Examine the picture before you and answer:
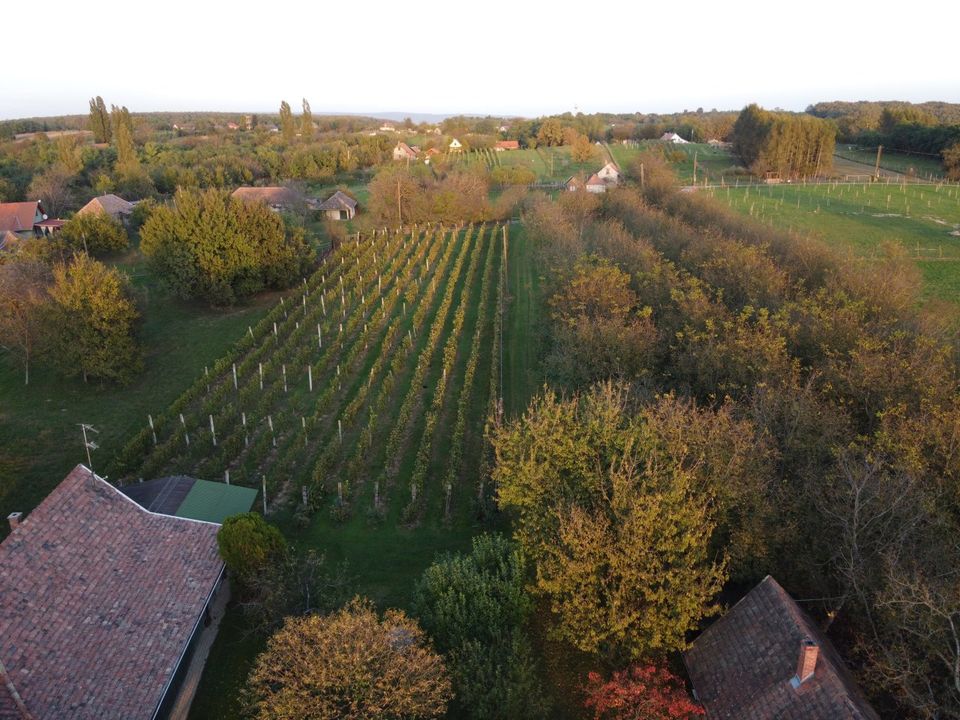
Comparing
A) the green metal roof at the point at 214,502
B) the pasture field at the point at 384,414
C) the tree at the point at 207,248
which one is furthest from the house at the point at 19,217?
the green metal roof at the point at 214,502

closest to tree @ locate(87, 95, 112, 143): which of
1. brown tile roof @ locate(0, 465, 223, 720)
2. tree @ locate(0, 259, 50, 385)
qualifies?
tree @ locate(0, 259, 50, 385)

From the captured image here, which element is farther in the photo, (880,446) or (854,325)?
(854,325)

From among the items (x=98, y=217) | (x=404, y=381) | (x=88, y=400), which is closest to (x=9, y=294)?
(x=88, y=400)

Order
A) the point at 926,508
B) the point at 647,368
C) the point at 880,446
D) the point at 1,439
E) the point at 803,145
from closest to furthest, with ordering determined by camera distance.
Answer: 1. the point at 926,508
2. the point at 880,446
3. the point at 647,368
4. the point at 1,439
5. the point at 803,145

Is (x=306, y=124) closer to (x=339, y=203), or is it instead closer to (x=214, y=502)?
(x=339, y=203)

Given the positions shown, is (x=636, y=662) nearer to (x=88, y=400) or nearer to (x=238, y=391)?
(x=238, y=391)
